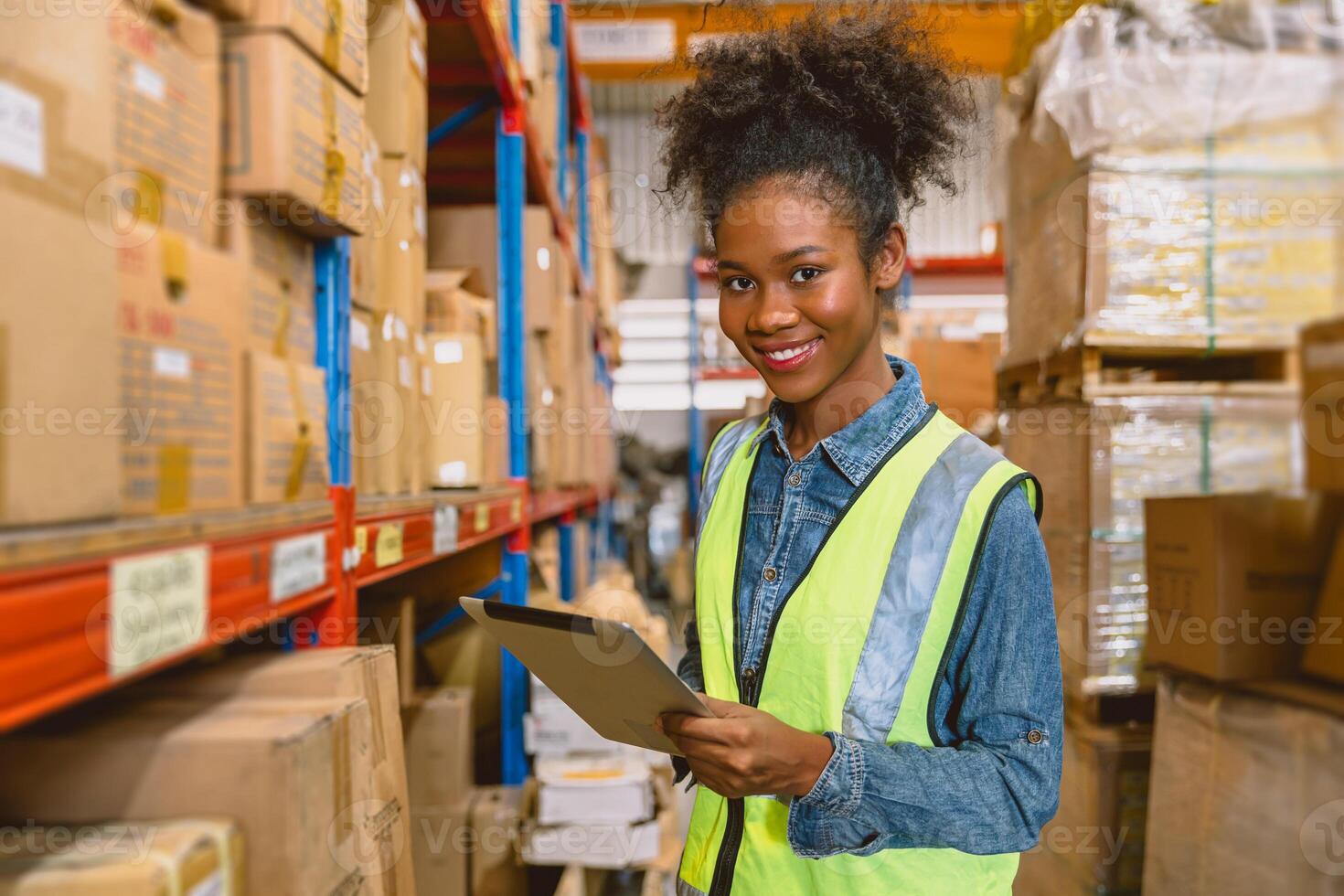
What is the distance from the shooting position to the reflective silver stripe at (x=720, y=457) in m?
1.50

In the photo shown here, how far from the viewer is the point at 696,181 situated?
1.56 m

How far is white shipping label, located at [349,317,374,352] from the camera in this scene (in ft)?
5.11

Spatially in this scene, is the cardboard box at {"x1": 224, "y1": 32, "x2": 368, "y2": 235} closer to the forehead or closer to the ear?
the forehead

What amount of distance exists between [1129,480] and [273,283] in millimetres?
2730

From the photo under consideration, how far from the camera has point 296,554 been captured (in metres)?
1.03

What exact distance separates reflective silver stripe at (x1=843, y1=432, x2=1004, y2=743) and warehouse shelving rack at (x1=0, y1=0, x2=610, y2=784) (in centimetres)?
70

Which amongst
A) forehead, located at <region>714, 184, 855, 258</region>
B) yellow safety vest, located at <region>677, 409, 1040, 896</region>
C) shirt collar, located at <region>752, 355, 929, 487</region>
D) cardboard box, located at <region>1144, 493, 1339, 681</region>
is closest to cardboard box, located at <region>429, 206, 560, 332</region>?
forehead, located at <region>714, 184, 855, 258</region>

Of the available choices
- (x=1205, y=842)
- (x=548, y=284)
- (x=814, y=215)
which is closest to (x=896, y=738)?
(x=814, y=215)

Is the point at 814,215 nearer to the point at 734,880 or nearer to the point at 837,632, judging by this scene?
the point at 837,632

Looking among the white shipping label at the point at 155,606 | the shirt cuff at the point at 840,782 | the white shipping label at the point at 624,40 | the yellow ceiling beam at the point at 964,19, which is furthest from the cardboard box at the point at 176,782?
the yellow ceiling beam at the point at 964,19

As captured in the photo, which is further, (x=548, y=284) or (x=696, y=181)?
(x=548, y=284)

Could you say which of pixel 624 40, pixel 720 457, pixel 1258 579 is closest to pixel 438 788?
pixel 720 457

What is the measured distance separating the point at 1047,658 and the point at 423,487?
136cm

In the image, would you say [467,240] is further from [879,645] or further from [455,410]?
[879,645]
